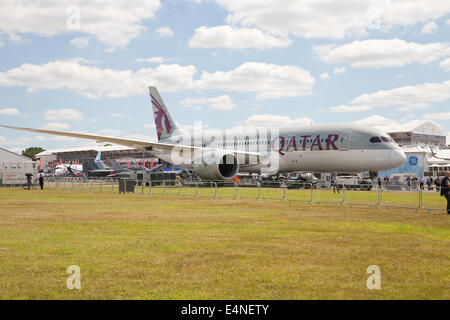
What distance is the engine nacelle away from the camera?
3073cm

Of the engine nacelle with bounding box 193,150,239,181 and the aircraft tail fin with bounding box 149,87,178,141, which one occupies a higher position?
the aircraft tail fin with bounding box 149,87,178,141

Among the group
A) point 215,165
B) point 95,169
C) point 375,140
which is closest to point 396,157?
point 375,140

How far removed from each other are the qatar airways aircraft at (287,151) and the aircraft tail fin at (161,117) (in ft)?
20.1

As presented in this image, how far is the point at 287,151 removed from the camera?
3250 cm

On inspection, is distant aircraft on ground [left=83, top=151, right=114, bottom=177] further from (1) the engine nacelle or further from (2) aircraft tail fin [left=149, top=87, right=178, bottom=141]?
(1) the engine nacelle

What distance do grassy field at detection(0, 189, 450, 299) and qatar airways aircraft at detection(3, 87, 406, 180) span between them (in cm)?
1544

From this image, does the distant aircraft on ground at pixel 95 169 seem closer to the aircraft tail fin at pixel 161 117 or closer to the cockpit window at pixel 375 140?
the aircraft tail fin at pixel 161 117

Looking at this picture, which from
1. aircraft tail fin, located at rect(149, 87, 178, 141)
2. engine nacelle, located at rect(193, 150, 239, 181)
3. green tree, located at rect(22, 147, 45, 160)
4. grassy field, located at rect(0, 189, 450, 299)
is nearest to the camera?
grassy field, located at rect(0, 189, 450, 299)

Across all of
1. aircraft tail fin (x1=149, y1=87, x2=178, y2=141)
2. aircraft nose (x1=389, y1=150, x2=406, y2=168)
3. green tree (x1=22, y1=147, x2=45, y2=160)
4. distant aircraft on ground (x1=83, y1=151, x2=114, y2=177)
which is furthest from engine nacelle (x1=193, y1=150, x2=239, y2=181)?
green tree (x1=22, y1=147, x2=45, y2=160)

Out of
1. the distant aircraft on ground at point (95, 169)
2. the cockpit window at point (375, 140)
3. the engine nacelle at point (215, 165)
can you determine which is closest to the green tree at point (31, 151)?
the distant aircraft on ground at point (95, 169)

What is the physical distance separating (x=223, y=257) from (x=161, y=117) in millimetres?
35722

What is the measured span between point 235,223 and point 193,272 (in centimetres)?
602

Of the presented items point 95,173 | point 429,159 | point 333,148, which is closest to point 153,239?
point 333,148
